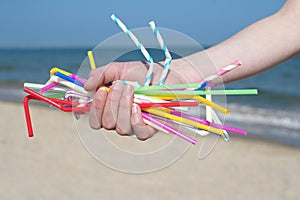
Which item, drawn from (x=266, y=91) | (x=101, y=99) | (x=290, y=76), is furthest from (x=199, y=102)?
(x=290, y=76)

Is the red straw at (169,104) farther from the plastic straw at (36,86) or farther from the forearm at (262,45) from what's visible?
the forearm at (262,45)

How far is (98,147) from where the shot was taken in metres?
1.15

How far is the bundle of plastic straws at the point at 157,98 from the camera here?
101cm

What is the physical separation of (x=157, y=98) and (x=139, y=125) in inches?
2.7

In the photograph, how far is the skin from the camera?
105cm

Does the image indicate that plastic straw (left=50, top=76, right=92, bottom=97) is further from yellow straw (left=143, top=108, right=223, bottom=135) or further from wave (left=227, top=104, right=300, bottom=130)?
wave (left=227, top=104, right=300, bottom=130)

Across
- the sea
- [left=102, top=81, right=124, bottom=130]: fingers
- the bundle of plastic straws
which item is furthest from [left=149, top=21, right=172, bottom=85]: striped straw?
the sea

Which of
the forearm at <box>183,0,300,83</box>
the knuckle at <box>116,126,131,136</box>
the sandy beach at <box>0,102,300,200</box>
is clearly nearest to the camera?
the knuckle at <box>116,126,131,136</box>

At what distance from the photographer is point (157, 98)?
1056 millimetres

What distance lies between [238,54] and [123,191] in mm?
2884

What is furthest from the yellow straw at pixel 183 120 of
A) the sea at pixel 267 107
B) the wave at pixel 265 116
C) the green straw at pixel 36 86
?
the wave at pixel 265 116

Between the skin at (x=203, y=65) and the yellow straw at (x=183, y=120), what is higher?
the skin at (x=203, y=65)

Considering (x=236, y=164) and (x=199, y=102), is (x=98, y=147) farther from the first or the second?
(x=236, y=164)

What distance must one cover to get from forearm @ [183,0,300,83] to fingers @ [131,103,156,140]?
30 centimetres
